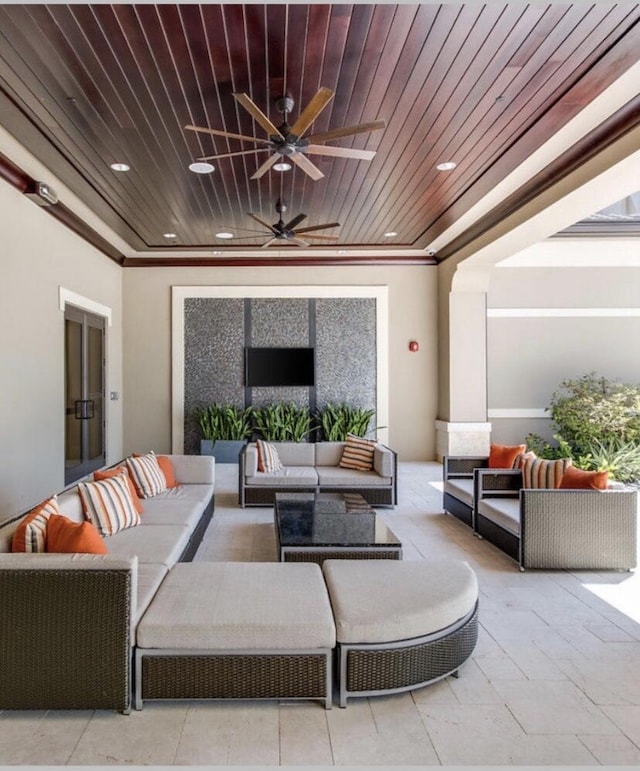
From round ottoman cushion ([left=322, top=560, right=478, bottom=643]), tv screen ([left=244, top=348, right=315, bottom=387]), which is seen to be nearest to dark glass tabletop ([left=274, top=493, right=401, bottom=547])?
round ottoman cushion ([left=322, top=560, right=478, bottom=643])

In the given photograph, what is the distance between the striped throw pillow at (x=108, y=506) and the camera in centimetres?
328

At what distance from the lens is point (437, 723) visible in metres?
2.08

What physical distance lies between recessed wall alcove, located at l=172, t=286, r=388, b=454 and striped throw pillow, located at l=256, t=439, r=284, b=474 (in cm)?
275

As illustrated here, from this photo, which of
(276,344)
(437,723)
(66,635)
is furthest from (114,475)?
(276,344)

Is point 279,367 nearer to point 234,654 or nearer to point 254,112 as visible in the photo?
point 254,112

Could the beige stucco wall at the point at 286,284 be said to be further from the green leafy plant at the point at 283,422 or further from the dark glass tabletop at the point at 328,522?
the dark glass tabletop at the point at 328,522

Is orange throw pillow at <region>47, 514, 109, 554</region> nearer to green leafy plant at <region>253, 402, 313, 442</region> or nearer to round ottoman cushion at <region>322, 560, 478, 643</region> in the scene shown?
round ottoman cushion at <region>322, 560, 478, 643</region>

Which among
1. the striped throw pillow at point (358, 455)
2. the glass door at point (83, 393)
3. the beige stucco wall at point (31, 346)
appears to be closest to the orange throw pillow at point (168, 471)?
the beige stucco wall at point (31, 346)

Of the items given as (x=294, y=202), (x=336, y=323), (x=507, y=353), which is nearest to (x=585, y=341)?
(x=507, y=353)

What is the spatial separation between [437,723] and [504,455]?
124 inches

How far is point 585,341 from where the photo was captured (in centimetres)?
844

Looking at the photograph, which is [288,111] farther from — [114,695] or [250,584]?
[114,695]

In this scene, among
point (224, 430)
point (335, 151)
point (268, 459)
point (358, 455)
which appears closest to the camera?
point (335, 151)

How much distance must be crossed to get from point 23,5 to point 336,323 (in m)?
6.16
